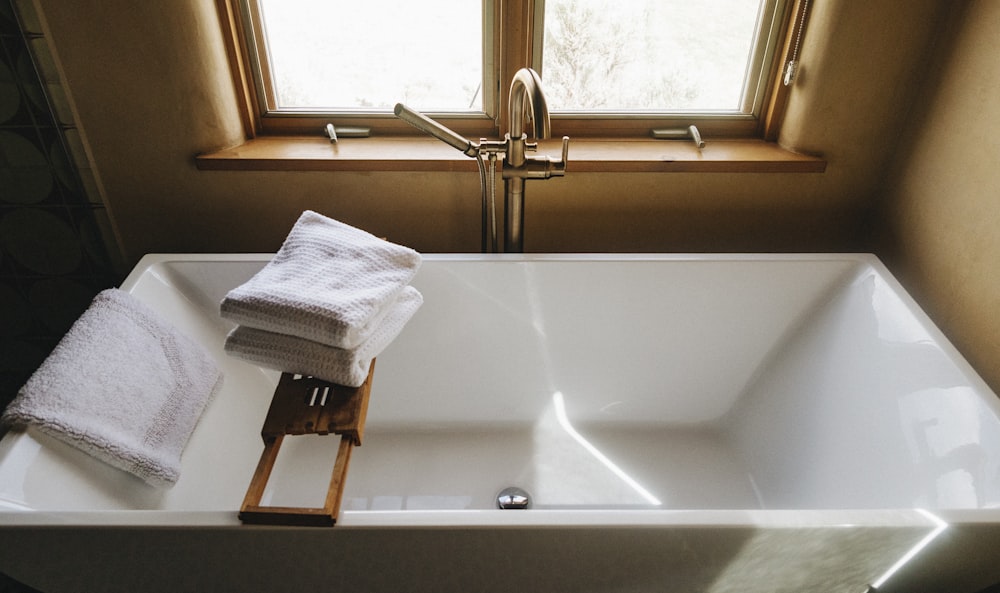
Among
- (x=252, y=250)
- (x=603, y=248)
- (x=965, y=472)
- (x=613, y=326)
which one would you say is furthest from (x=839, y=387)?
(x=252, y=250)

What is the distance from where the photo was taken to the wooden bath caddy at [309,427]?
0.84 m

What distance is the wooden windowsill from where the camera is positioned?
142 centimetres

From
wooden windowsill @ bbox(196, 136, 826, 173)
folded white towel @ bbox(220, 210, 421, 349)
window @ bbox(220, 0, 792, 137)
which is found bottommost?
folded white towel @ bbox(220, 210, 421, 349)

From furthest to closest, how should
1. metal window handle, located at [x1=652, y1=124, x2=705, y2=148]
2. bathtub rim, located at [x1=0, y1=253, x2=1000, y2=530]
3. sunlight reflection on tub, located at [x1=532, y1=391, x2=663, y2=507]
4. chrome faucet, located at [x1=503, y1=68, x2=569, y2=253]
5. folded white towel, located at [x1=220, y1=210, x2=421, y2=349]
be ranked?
metal window handle, located at [x1=652, y1=124, x2=705, y2=148] → sunlight reflection on tub, located at [x1=532, y1=391, x2=663, y2=507] → chrome faucet, located at [x1=503, y1=68, x2=569, y2=253] → folded white towel, located at [x1=220, y1=210, x2=421, y2=349] → bathtub rim, located at [x1=0, y1=253, x2=1000, y2=530]

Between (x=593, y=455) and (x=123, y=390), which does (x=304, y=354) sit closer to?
(x=123, y=390)

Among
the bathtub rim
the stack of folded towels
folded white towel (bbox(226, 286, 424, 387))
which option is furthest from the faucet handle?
the bathtub rim

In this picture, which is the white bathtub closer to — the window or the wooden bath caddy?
the wooden bath caddy

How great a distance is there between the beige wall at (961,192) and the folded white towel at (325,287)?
3.68 feet

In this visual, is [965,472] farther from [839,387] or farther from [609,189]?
[609,189]

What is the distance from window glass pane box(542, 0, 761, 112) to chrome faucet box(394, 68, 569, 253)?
202 mm

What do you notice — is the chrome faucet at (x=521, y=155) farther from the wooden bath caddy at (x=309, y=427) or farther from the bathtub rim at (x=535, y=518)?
the bathtub rim at (x=535, y=518)

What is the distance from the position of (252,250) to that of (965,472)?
1601 millimetres

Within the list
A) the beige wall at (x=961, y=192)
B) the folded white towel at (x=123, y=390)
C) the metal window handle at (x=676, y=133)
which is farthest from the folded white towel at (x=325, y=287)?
the beige wall at (x=961, y=192)

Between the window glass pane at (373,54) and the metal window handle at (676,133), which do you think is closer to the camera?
the window glass pane at (373,54)
